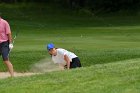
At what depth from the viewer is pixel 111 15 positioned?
2158 inches

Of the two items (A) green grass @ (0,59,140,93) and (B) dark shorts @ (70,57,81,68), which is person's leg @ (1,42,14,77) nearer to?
(B) dark shorts @ (70,57,81,68)

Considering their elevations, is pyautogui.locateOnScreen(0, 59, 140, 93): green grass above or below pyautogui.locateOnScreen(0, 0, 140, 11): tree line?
above

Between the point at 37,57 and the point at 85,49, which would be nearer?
the point at 37,57

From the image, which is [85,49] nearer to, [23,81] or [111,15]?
[23,81]

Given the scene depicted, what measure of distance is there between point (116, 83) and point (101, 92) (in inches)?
26.6

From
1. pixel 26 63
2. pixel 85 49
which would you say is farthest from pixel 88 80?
pixel 85 49

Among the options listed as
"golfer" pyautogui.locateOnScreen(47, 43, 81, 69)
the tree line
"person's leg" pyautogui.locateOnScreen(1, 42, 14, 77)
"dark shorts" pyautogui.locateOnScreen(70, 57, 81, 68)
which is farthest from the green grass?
the tree line

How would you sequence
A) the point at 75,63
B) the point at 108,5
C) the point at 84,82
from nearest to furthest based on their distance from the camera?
the point at 84,82 → the point at 75,63 → the point at 108,5

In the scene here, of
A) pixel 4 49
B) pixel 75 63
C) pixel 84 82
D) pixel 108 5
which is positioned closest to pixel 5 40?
pixel 4 49

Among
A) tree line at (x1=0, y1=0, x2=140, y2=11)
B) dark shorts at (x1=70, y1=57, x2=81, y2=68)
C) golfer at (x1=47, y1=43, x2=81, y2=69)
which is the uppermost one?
golfer at (x1=47, y1=43, x2=81, y2=69)

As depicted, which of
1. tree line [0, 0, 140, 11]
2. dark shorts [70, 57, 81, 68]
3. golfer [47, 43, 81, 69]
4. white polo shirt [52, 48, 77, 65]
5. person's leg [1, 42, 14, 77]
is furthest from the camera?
tree line [0, 0, 140, 11]

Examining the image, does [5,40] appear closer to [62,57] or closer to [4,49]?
[4,49]

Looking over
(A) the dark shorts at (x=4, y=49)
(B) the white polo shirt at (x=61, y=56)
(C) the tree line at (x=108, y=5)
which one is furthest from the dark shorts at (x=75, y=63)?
(C) the tree line at (x=108, y=5)

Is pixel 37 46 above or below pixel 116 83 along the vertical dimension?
below
